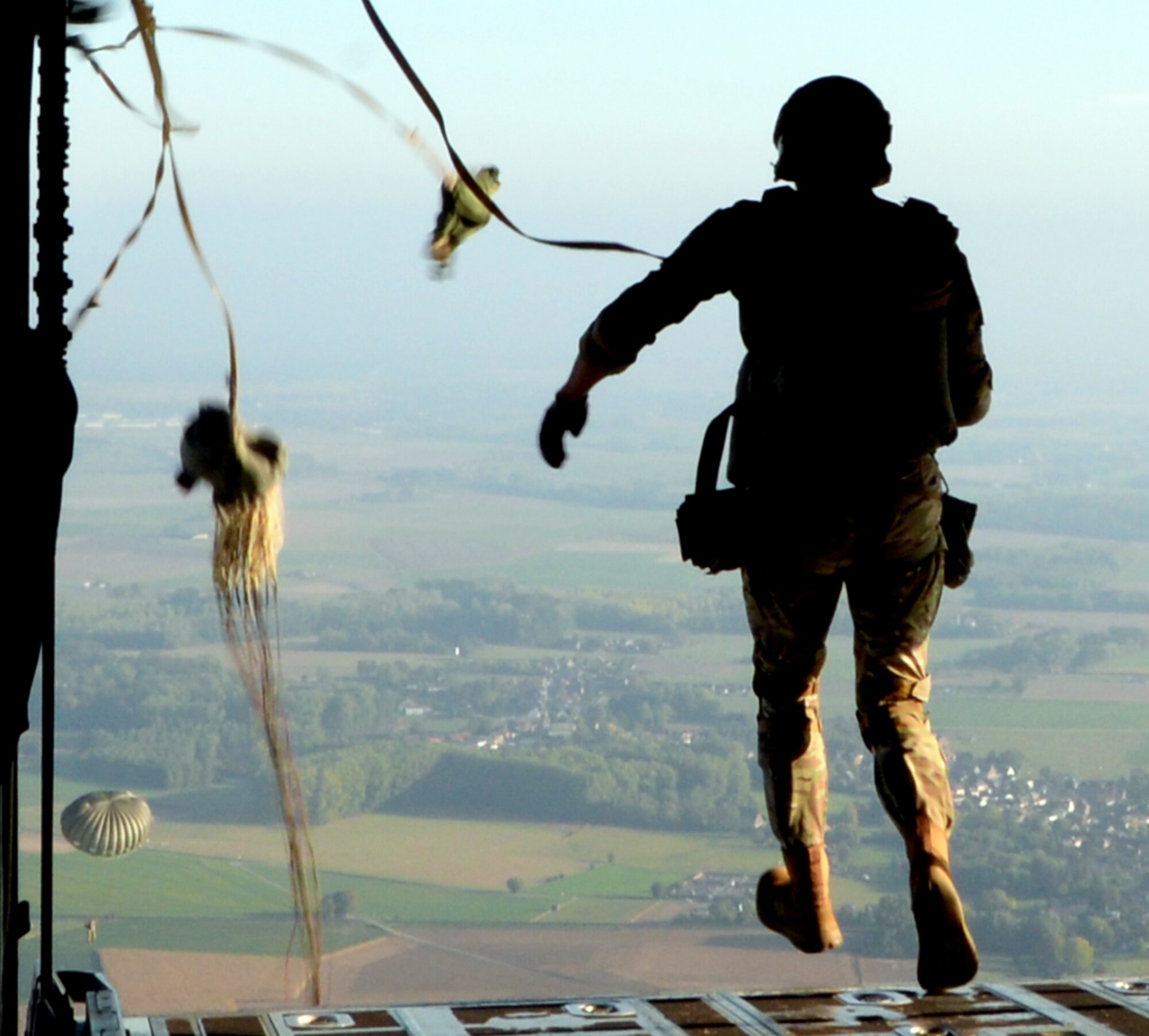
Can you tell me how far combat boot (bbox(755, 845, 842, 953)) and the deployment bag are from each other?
772mm

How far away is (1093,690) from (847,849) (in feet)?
20.8

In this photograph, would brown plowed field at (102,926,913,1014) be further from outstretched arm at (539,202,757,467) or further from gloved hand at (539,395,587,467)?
outstretched arm at (539,202,757,467)

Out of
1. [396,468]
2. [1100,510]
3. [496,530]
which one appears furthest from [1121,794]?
[396,468]

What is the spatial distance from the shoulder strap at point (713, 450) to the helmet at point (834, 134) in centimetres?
56

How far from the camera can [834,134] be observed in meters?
4.13

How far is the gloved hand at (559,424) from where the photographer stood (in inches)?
168

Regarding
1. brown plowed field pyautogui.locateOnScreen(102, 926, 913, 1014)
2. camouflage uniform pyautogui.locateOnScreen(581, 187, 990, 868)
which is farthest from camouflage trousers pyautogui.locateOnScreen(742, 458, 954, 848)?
brown plowed field pyautogui.locateOnScreen(102, 926, 913, 1014)

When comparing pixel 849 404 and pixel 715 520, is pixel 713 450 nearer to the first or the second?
pixel 715 520

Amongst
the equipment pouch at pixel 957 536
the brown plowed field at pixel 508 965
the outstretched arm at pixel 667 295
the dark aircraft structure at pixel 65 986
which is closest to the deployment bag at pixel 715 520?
the outstretched arm at pixel 667 295

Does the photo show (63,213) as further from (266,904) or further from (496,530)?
(496,530)

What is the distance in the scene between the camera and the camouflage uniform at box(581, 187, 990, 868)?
416 centimetres

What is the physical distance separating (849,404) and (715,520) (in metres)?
0.39

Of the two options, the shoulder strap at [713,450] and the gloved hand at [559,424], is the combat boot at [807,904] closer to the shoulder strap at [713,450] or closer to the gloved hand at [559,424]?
the shoulder strap at [713,450]

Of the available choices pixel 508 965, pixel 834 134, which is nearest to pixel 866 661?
pixel 834 134
